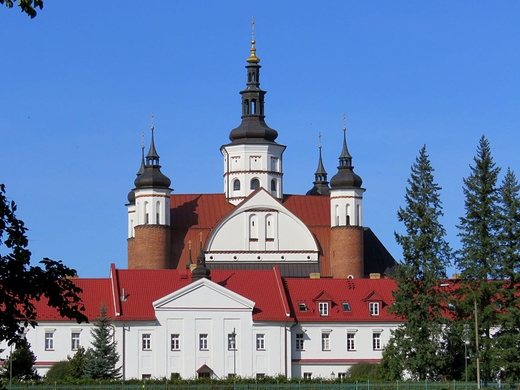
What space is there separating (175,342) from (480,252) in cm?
1954

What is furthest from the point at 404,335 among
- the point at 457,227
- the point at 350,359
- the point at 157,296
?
the point at 157,296

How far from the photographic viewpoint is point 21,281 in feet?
48.3

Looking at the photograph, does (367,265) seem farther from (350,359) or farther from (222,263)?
(350,359)

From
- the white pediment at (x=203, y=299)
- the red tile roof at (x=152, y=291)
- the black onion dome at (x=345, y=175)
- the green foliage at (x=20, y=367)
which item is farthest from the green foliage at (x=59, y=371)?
the black onion dome at (x=345, y=175)

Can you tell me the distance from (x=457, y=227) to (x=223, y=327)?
56.1ft

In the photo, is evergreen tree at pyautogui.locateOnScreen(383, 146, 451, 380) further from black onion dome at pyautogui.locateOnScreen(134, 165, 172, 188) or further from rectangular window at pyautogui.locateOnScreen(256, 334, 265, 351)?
black onion dome at pyautogui.locateOnScreen(134, 165, 172, 188)

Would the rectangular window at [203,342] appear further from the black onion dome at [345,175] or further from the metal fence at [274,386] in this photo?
the black onion dome at [345,175]

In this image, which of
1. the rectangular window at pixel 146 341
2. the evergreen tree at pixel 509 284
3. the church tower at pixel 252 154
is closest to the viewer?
the evergreen tree at pixel 509 284

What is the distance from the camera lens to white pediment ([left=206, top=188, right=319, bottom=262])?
8988cm

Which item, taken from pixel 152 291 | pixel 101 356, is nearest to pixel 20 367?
Answer: pixel 101 356

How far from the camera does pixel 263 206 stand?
91.2 m

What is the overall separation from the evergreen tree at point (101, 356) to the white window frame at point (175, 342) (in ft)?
22.4

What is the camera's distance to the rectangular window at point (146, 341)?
218 feet

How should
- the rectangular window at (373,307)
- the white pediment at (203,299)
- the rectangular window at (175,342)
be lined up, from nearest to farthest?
the rectangular window at (175,342) → the white pediment at (203,299) → the rectangular window at (373,307)
